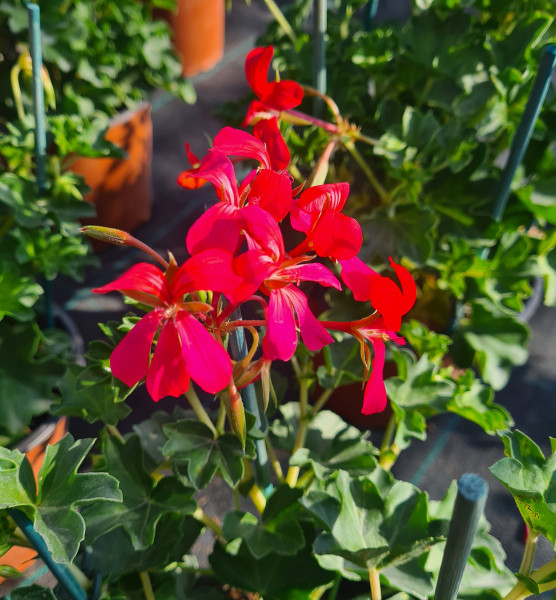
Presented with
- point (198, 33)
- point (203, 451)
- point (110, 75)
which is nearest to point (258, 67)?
point (203, 451)

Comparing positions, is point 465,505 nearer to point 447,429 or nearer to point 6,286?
point 6,286

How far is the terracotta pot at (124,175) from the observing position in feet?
5.53

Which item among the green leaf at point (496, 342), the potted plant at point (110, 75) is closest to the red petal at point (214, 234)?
the green leaf at point (496, 342)

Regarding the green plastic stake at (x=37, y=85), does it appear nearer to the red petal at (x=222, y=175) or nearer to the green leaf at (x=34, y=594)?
the red petal at (x=222, y=175)

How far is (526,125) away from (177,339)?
787 millimetres

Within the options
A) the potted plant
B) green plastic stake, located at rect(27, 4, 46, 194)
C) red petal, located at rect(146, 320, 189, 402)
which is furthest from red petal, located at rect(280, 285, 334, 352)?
the potted plant

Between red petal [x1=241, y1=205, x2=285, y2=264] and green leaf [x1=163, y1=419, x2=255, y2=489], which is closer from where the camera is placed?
red petal [x1=241, y1=205, x2=285, y2=264]

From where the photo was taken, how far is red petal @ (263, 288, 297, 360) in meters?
0.55

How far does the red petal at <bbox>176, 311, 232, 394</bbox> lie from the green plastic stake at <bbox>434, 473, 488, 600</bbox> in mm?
200

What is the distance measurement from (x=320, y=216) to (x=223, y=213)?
0.28 ft

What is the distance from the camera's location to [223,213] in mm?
562

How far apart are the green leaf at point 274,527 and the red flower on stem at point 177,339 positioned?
39cm

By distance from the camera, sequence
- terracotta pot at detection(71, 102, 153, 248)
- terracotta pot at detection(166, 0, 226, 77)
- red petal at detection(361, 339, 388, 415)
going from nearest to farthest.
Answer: red petal at detection(361, 339, 388, 415)
terracotta pot at detection(71, 102, 153, 248)
terracotta pot at detection(166, 0, 226, 77)

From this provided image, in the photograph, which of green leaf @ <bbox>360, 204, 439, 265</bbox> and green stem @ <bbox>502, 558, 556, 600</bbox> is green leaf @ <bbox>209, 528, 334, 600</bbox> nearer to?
green stem @ <bbox>502, 558, 556, 600</bbox>
